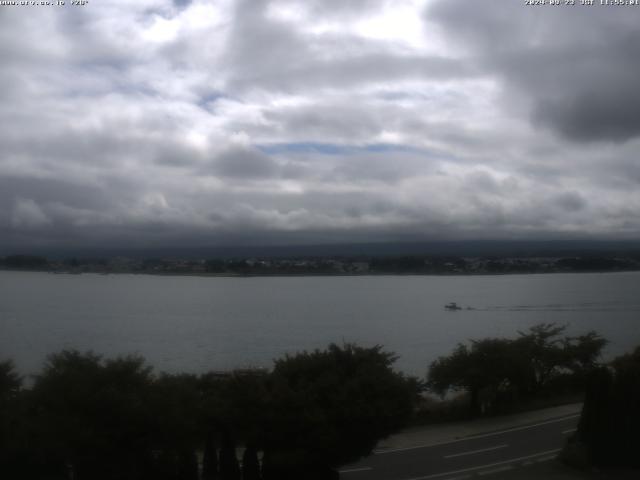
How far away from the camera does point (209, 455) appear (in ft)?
45.8

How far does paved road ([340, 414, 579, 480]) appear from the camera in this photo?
15938 millimetres

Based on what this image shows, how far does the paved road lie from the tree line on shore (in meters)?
1.78

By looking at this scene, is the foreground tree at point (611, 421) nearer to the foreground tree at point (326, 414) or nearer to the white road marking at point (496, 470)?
the white road marking at point (496, 470)

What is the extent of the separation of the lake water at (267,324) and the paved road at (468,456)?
1715 centimetres

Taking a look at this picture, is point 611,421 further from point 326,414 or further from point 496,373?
point 496,373

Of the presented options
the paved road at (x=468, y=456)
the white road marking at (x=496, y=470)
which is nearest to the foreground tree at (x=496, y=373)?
the paved road at (x=468, y=456)

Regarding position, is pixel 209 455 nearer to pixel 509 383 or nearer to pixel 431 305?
pixel 509 383

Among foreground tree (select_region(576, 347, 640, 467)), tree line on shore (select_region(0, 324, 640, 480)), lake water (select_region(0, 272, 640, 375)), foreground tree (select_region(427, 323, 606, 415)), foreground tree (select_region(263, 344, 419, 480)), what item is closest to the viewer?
tree line on shore (select_region(0, 324, 640, 480))

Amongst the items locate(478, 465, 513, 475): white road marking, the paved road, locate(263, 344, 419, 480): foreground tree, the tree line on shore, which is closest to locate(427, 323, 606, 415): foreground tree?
the paved road

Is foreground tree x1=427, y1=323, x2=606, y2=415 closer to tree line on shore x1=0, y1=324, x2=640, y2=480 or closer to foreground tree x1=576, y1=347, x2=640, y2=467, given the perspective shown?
foreground tree x1=576, y1=347, x2=640, y2=467

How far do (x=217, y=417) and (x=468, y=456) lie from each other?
7.21m

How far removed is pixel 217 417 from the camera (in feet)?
44.8

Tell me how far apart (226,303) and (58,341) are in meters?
40.3

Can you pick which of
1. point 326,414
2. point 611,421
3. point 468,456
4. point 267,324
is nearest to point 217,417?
point 326,414
